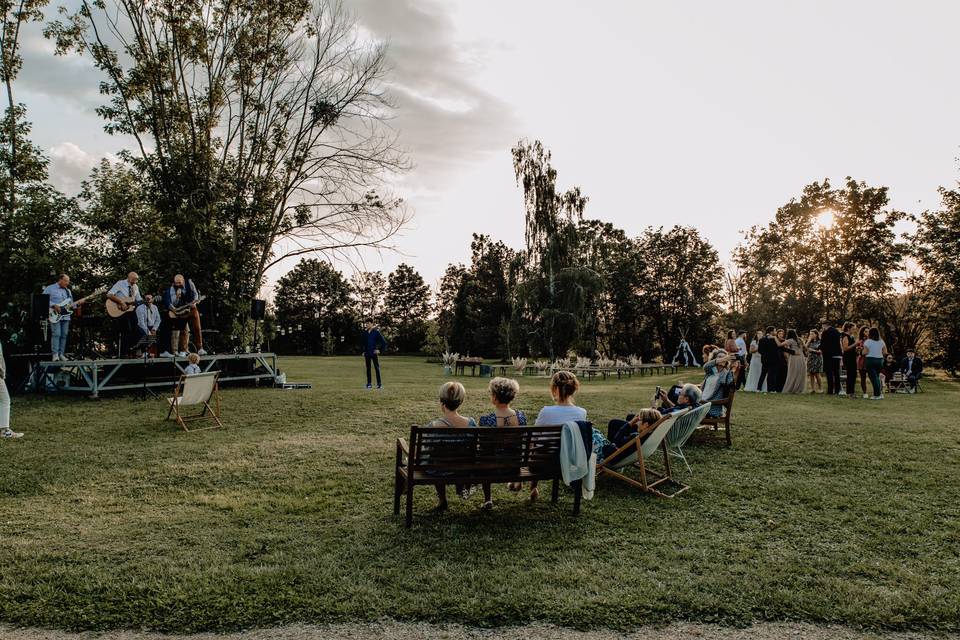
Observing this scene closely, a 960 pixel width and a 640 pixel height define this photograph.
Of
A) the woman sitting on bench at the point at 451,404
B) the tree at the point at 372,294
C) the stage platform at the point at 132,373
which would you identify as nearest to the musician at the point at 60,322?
the stage platform at the point at 132,373

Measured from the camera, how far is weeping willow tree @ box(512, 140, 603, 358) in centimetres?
3369

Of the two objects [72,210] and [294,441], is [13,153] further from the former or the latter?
[294,441]

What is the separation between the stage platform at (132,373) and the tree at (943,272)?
1290 inches

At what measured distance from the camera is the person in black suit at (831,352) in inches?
556

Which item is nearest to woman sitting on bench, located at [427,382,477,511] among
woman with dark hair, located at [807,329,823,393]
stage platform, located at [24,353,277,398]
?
stage platform, located at [24,353,277,398]

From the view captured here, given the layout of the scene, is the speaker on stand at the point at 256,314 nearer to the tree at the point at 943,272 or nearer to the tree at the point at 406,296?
the tree at the point at 943,272

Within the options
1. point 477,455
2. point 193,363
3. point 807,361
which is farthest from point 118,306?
point 807,361

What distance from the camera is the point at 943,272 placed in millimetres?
28266

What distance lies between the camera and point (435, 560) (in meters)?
3.88

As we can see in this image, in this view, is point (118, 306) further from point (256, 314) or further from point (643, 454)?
point (643, 454)

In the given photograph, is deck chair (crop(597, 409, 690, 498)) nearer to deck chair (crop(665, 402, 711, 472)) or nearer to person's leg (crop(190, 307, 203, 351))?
deck chair (crop(665, 402, 711, 472))

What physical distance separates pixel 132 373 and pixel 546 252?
2577 centimetres

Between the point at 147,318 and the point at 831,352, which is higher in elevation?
the point at 147,318

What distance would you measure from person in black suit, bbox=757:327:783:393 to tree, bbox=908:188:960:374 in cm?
2038
